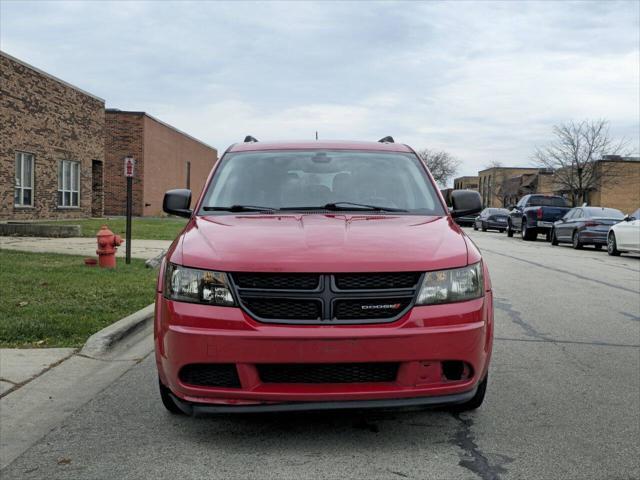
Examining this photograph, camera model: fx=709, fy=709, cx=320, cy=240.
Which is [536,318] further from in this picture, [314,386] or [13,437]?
[13,437]

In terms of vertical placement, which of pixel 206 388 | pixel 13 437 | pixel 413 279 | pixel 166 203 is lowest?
pixel 13 437

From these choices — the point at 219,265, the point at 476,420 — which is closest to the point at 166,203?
the point at 219,265

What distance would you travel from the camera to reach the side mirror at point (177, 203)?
5.23 meters

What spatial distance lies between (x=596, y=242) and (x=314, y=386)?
65.9 feet

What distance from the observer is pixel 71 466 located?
3.55m

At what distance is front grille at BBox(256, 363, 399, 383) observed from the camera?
354 cm

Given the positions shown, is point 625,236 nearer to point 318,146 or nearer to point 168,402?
point 318,146

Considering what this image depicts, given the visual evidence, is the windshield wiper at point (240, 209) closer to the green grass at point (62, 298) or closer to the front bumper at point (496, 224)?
the green grass at point (62, 298)

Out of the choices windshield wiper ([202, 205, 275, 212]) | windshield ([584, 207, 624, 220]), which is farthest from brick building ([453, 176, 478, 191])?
windshield wiper ([202, 205, 275, 212])

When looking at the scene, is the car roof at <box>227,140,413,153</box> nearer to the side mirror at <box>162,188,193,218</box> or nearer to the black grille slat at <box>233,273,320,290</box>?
the side mirror at <box>162,188,193,218</box>

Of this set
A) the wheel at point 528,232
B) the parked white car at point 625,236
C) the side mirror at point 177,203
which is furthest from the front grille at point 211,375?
the wheel at point 528,232

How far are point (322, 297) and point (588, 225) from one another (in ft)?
65.9

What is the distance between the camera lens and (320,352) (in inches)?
135

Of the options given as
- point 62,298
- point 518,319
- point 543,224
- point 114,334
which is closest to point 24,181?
point 62,298
